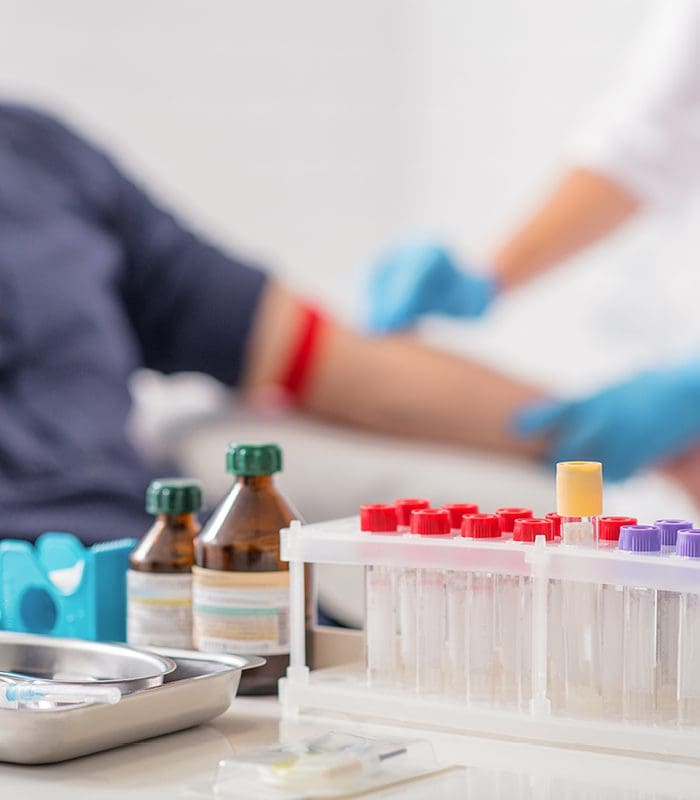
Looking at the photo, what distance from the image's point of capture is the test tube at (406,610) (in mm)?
655

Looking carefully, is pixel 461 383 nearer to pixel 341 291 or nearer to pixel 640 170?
pixel 640 170

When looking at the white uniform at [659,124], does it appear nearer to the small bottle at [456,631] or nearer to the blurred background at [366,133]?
the blurred background at [366,133]

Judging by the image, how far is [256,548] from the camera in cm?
71

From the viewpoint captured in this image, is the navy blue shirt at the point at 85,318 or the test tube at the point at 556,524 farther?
the navy blue shirt at the point at 85,318

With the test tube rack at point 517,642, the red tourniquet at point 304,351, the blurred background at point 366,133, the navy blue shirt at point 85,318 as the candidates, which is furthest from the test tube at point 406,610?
the blurred background at point 366,133

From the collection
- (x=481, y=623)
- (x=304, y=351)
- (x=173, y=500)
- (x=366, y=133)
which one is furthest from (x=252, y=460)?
(x=366, y=133)

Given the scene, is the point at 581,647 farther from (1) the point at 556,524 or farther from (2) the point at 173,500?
(2) the point at 173,500

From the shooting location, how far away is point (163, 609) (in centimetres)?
74

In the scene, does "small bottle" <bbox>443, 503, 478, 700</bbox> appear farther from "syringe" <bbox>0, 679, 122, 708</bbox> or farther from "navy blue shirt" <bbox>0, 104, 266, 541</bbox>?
"navy blue shirt" <bbox>0, 104, 266, 541</bbox>

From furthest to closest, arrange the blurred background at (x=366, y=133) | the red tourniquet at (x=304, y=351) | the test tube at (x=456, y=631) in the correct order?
the blurred background at (x=366, y=133)
the red tourniquet at (x=304, y=351)
the test tube at (x=456, y=631)

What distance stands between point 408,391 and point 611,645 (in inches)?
40.7

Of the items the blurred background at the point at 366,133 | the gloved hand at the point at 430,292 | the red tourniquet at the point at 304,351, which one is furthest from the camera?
the blurred background at the point at 366,133

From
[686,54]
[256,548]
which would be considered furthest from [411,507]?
[686,54]

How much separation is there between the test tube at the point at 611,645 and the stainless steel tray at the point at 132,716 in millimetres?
175
